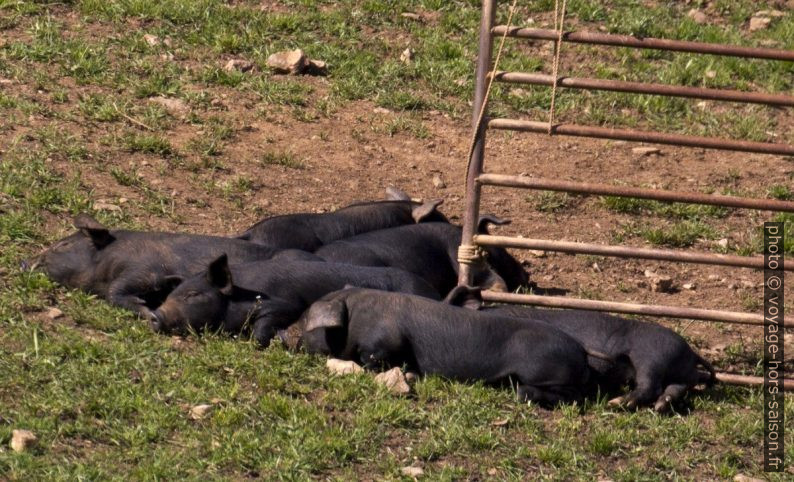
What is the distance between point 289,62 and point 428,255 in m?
2.62

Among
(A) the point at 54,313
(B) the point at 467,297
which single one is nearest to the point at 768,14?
(B) the point at 467,297

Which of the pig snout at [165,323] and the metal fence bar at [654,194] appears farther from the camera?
the metal fence bar at [654,194]

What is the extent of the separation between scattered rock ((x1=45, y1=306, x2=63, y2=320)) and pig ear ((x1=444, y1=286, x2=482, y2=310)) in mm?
1784

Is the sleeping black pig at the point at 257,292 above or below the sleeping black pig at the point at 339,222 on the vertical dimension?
below

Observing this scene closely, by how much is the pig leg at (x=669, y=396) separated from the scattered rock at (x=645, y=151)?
3.42 meters

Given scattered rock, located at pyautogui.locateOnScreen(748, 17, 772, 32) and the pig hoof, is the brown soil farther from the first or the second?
scattered rock, located at pyautogui.locateOnScreen(748, 17, 772, 32)

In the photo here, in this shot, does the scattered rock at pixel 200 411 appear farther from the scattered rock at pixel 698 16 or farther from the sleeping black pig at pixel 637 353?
the scattered rock at pixel 698 16

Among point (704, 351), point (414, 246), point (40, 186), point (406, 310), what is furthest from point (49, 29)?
point (704, 351)

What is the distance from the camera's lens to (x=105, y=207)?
7.38 meters

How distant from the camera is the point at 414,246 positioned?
7.25 metres

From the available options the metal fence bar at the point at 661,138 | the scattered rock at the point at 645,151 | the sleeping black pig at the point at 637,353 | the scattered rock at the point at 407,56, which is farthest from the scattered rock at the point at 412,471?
the scattered rock at the point at 407,56

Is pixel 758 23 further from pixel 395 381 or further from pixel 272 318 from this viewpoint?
pixel 395 381

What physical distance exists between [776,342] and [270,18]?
470 centimetres

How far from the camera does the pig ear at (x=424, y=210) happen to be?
7.59m
